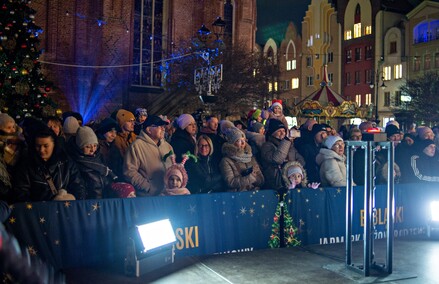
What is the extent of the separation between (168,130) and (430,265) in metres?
7.10

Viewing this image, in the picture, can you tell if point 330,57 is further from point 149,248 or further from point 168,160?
point 149,248

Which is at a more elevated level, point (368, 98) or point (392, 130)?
point (368, 98)

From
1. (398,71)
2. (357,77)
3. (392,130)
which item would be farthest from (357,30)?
(392,130)

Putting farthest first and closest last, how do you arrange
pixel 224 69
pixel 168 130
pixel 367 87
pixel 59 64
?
1. pixel 367 87
2. pixel 224 69
3. pixel 59 64
4. pixel 168 130

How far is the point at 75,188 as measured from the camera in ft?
22.9

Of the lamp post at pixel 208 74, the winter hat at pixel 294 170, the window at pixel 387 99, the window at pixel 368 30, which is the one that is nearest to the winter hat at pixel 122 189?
the winter hat at pixel 294 170

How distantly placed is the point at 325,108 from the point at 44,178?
2241 centimetres

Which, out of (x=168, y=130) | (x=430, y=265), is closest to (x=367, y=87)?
(x=168, y=130)

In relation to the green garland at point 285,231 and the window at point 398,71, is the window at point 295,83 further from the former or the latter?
the green garland at point 285,231

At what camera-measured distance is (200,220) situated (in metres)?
7.65

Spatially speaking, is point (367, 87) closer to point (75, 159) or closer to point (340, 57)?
point (340, 57)

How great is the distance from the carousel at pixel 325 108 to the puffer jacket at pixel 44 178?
21.3 meters

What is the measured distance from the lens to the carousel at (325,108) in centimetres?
2727

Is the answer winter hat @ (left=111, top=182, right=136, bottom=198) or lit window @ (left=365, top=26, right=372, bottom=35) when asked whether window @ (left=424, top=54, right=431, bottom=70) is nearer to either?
lit window @ (left=365, top=26, right=372, bottom=35)
